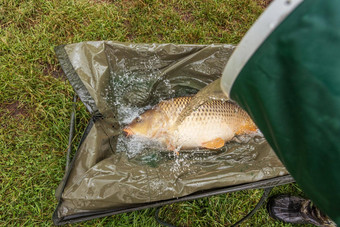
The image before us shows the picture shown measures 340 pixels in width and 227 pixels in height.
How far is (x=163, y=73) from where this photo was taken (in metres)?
2.00

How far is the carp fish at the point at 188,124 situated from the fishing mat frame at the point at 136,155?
10cm

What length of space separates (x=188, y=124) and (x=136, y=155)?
1.47 ft

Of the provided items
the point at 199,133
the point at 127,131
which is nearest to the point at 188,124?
the point at 199,133

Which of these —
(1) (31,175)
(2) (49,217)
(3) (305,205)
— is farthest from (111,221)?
(3) (305,205)

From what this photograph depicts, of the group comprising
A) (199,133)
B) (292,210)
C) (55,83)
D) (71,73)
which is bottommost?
(292,210)

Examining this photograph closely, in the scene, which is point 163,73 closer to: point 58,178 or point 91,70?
point 91,70

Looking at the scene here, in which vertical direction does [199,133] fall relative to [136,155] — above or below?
above

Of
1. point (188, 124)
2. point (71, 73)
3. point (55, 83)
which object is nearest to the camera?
point (71, 73)

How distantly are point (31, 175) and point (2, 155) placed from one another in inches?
10.3

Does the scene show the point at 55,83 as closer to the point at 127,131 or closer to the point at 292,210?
the point at 127,131

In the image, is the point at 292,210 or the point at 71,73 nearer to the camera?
the point at 71,73

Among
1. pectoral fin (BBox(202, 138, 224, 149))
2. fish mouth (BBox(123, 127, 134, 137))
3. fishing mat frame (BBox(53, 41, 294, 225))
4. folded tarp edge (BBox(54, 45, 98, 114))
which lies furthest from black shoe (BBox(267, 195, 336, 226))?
folded tarp edge (BBox(54, 45, 98, 114))

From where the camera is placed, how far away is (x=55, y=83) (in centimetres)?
207

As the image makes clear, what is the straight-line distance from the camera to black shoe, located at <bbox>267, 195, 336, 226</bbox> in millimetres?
2030
